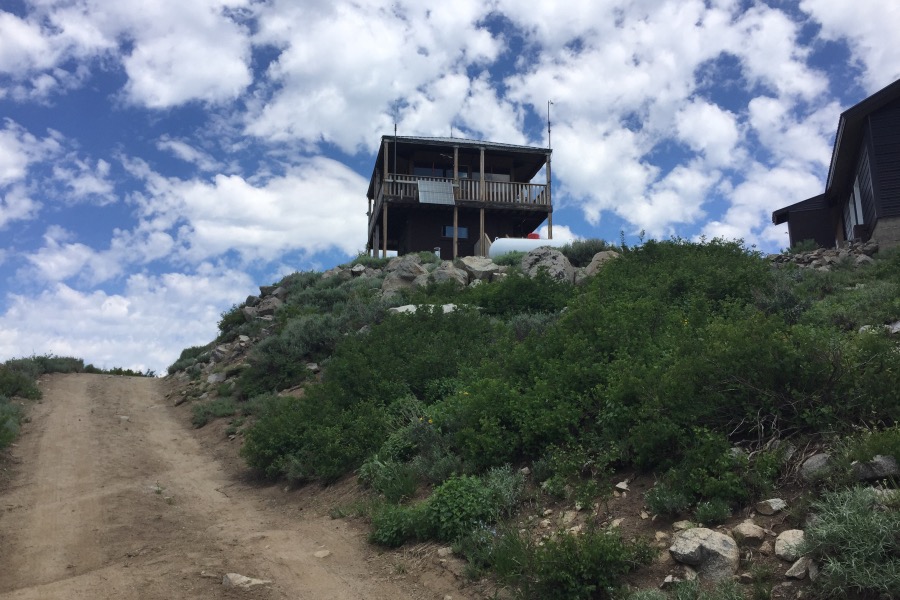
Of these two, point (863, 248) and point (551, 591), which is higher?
point (863, 248)

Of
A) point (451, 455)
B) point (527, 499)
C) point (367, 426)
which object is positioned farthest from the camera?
point (367, 426)

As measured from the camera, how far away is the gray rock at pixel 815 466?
500 cm

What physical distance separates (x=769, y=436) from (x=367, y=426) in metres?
5.27

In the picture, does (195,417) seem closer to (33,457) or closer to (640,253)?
(33,457)

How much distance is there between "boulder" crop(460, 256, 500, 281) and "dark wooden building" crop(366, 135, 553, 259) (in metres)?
→ 5.08

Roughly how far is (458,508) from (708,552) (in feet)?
8.17

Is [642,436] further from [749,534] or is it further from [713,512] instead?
[749,534]

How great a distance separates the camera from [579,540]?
500cm

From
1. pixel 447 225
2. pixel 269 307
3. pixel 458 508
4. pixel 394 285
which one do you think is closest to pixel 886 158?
pixel 394 285

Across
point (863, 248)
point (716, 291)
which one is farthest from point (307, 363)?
point (863, 248)

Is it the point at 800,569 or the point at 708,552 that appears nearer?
the point at 800,569

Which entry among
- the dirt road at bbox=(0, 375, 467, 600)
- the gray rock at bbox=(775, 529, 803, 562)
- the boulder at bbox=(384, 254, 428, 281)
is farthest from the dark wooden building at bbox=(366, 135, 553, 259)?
the gray rock at bbox=(775, 529, 803, 562)

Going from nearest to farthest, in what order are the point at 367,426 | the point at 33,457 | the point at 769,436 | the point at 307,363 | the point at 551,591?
the point at 551,591, the point at 769,436, the point at 367,426, the point at 33,457, the point at 307,363

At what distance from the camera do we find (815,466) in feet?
16.9
